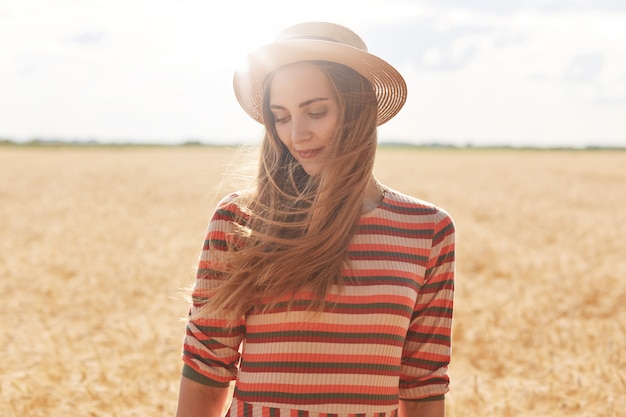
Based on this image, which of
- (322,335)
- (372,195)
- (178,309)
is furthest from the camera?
(178,309)

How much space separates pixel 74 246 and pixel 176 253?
1848 mm

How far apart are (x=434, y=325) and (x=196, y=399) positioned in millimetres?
717

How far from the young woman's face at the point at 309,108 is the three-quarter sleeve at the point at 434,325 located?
15.9 inches

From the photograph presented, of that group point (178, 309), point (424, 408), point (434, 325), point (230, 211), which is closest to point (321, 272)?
point (230, 211)

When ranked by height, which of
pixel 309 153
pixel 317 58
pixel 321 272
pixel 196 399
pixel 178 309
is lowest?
pixel 196 399

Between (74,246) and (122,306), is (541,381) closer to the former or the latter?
(122,306)

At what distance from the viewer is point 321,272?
5.70 ft

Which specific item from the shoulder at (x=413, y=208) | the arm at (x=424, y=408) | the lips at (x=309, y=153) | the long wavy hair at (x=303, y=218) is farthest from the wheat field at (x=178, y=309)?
the arm at (x=424, y=408)

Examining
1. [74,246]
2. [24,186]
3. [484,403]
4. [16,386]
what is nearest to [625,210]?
[74,246]

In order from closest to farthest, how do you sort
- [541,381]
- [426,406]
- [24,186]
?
1. [426,406]
2. [541,381]
3. [24,186]

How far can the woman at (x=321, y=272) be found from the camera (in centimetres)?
173

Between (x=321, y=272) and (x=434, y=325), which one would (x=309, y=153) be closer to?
(x=321, y=272)

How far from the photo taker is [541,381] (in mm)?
4363

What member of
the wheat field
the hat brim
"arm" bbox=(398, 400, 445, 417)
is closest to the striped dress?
"arm" bbox=(398, 400, 445, 417)
